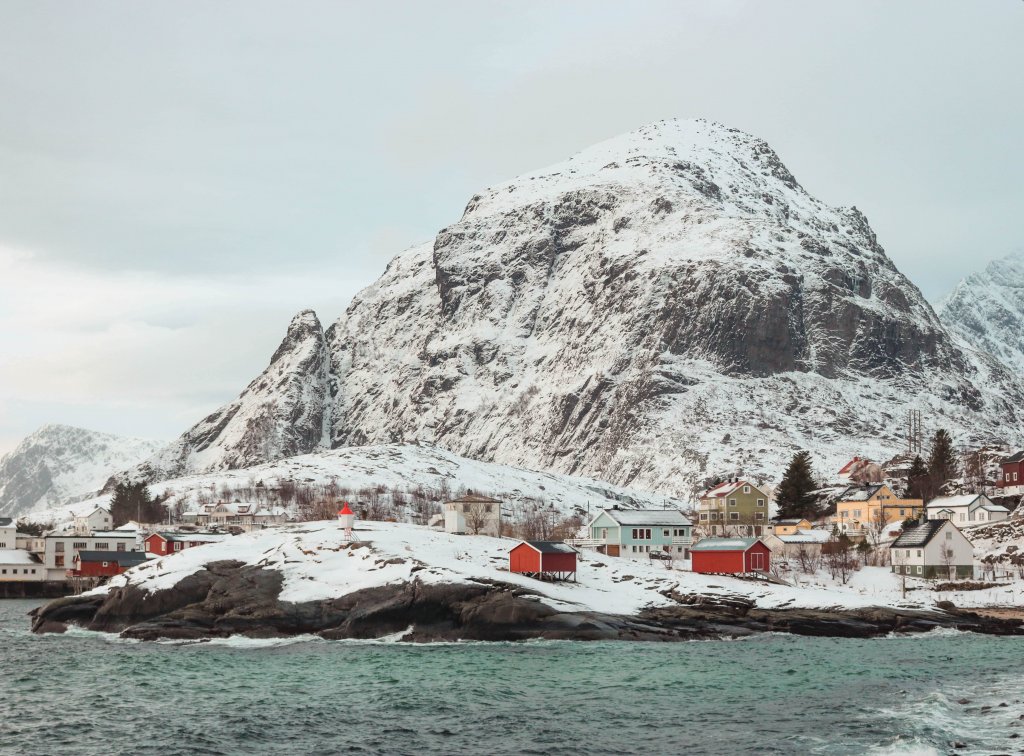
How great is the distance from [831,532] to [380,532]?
61732 mm

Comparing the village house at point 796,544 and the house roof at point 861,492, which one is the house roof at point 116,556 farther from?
the house roof at point 861,492

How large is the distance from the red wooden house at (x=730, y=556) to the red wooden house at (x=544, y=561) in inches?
606


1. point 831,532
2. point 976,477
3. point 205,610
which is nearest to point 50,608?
point 205,610

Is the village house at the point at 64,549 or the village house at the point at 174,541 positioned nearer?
the village house at the point at 174,541

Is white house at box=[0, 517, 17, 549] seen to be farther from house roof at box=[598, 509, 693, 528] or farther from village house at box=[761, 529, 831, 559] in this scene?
village house at box=[761, 529, 831, 559]

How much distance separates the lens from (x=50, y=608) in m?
100

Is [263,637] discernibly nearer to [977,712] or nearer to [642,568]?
[642,568]

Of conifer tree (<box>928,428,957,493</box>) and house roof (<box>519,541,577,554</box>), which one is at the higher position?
conifer tree (<box>928,428,957,493</box>)

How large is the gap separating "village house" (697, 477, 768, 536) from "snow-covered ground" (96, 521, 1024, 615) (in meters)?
50.6

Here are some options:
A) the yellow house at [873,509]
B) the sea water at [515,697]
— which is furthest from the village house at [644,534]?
the sea water at [515,697]

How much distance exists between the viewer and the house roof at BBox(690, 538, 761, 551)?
359 feet

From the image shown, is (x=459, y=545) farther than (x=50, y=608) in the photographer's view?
Yes

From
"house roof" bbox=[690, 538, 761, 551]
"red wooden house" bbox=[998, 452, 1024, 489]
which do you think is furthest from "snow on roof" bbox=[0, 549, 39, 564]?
"red wooden house" bbox=[998, 452, 1024, 489]

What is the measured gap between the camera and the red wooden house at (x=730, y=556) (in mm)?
109250
